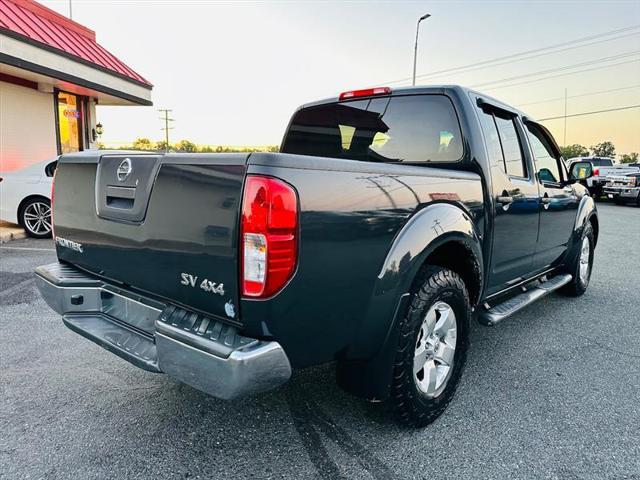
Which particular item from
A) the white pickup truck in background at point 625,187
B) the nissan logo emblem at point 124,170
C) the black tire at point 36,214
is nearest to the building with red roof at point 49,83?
the black tire at point 36,214

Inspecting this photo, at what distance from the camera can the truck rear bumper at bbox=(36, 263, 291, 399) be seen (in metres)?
1.82

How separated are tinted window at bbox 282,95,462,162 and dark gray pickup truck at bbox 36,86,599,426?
0.01 m

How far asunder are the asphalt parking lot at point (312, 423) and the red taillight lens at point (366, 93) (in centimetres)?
203

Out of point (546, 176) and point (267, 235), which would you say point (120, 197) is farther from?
point (546, 176)

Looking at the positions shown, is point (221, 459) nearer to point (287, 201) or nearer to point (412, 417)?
point (412, 417)

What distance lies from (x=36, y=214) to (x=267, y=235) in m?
8.50

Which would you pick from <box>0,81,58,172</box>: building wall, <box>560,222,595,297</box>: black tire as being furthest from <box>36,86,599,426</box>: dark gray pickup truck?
<box>0,81,58,172</box>: building wall

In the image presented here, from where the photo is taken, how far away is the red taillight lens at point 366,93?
3444 millimetres

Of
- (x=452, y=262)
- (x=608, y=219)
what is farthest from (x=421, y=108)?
(x=608, y=219)

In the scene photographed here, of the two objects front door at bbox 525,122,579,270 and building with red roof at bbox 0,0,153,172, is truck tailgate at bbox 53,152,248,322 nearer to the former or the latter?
front door at bbox 525,122,579,270

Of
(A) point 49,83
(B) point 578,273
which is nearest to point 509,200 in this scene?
(B) point 578,273

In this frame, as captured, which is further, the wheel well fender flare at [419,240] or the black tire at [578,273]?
the black tire at [578,273]

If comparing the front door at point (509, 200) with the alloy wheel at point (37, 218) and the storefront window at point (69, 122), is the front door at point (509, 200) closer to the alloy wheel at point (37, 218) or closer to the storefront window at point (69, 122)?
the alloy wheel at point (37, 218)

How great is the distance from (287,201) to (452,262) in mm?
1499
